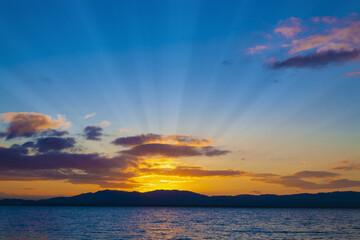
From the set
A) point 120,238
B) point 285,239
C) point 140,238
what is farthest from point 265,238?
point 120,238

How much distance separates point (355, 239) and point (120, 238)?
193 feet

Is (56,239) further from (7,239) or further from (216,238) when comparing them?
(216,238)

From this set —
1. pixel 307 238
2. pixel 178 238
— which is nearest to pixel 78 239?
pixel 178 238

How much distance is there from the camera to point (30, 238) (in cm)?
7288

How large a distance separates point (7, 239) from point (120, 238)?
25980 mm

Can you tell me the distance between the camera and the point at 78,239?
71750 mm

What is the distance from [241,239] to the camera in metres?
→ 74.2

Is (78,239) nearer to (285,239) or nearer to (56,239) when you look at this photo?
(56,239)

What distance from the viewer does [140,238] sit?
7569cm

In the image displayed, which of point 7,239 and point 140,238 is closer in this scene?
point 7,239

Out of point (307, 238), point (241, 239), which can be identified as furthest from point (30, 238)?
point (307, 238)

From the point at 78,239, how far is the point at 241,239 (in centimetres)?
3963

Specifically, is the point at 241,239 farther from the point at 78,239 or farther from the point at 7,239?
the point at 7,239

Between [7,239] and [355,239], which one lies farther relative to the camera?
[355,239]
